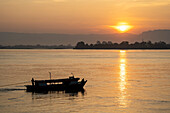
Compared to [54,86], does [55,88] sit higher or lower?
lower

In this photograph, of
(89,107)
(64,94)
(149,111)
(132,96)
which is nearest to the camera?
(149,111)

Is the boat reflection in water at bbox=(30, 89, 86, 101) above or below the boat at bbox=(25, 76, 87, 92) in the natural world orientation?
below

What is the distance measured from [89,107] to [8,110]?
8072 millimetres

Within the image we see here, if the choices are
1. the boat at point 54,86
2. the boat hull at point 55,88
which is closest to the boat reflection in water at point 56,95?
the boat hull at point 55,88

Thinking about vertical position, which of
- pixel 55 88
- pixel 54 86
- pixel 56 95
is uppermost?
pixel 54 86

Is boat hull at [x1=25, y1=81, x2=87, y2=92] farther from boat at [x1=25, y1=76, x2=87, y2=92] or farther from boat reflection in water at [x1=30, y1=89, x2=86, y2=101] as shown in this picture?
boat reflection in water at [x1=30, y1=89, x2=86, y2=101]

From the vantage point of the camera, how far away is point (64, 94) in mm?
37781

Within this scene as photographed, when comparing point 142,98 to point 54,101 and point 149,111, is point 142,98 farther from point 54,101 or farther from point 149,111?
point 54,101

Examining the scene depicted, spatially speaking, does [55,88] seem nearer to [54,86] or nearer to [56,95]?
[54,86]

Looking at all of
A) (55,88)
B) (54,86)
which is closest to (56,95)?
(55,88)

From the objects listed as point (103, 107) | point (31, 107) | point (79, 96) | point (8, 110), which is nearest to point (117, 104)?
point (103, 107)

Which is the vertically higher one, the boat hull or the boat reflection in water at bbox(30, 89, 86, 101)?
→ the boat hull

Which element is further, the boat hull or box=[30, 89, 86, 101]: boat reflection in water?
the boat hull

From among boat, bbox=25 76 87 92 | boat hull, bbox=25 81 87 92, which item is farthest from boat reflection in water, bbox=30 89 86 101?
boat, bbox=25 76 87 92
